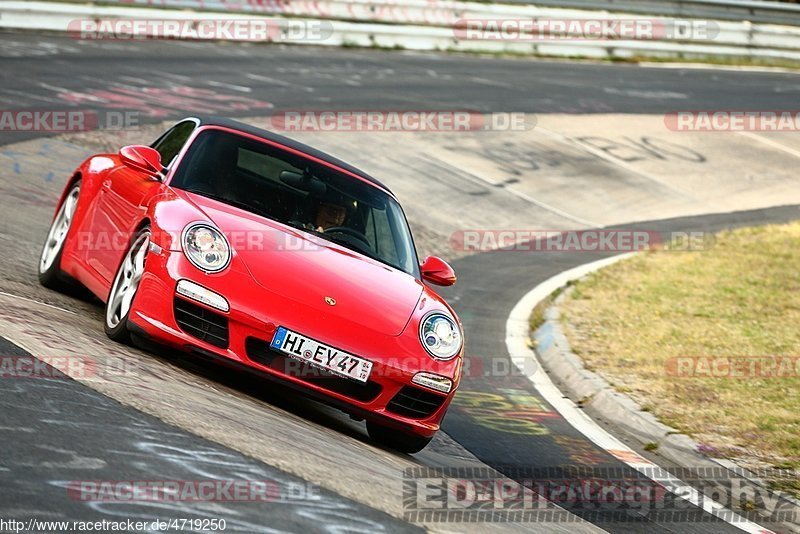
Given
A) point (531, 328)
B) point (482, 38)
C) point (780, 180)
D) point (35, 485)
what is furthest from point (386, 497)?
point (482, 38)

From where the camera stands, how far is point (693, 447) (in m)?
7.50

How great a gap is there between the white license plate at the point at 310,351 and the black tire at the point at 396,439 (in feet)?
1.90

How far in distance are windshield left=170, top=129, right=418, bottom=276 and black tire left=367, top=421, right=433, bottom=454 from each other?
108cm

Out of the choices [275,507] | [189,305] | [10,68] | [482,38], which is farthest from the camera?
[482,38]

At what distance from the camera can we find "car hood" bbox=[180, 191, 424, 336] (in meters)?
6.24

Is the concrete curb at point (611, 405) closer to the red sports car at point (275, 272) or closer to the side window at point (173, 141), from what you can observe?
the red sports car at point (275, 272)

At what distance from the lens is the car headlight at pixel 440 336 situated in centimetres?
654

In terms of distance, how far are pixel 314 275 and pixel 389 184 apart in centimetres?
952

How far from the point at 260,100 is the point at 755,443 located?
40.8 ft

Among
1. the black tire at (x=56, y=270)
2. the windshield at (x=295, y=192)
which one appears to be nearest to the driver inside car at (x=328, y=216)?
the windshield at (x=295, y=192)

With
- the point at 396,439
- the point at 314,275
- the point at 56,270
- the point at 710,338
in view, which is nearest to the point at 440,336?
the point at 396,439

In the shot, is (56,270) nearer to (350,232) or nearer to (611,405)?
(350,232)

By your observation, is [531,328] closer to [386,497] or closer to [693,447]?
[693,447]

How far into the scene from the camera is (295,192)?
7.29 meters
